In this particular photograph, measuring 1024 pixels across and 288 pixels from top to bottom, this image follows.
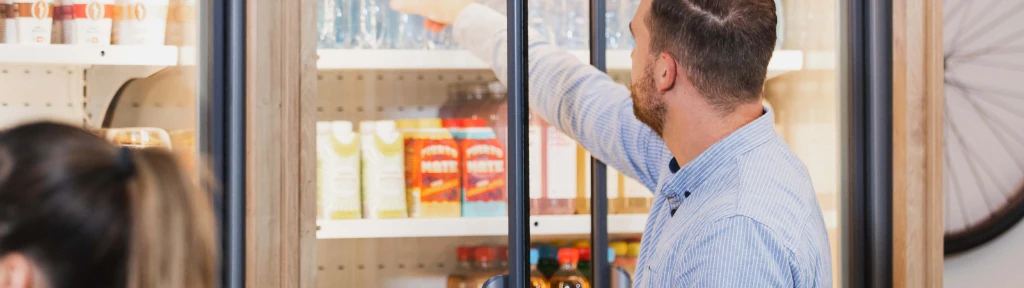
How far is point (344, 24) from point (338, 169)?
0.27 m

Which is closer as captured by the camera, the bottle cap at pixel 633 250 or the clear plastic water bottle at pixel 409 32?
the clear plastic water bottle at pixel 409 32

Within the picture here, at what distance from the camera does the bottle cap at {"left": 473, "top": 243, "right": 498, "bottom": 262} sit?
1.80m

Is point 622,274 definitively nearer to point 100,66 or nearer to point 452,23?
point 452,23

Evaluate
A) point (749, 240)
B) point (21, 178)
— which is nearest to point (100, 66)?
point (21, 178)

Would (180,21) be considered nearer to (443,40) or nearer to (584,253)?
(443,40)

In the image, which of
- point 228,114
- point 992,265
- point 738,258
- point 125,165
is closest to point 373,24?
point 228,114

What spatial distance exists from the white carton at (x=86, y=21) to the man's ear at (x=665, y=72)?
0.92 metres

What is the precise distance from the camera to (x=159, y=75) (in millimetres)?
1642

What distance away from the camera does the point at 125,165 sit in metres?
0.80

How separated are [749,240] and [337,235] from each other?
2.48ft

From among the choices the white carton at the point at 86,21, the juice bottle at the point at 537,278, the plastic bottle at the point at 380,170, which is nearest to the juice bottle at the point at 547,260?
the juice bottle at the point at 537,278

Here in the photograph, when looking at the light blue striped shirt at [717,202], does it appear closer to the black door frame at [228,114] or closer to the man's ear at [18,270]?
the black door frame at [228,114]

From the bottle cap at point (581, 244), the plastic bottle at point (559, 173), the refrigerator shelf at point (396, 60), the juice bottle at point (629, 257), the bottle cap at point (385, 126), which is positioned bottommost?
the juice bottle at point (629, 257)

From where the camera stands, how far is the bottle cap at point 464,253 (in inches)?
73.0
